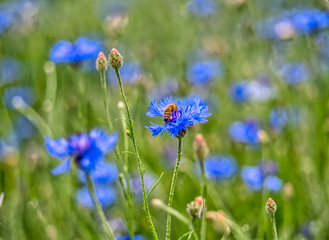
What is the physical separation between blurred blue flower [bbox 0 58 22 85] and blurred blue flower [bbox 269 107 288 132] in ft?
4.39

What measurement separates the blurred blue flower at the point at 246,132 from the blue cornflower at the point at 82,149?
28.0 inches

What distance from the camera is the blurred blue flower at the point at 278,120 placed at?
1.65 metres

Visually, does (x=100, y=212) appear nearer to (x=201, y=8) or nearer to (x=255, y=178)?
(x=255, y=178)

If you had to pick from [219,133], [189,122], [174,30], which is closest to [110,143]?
[189,122]

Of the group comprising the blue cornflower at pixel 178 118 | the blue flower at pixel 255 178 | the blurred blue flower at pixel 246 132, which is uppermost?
the blurred blue flower at pixel 246 132

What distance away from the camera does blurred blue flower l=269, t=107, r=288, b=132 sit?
165 centimetres

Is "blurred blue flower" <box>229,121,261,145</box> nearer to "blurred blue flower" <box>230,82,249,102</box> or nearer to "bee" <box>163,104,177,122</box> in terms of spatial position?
"blurred blue flower" <box>230,82,249,102</box>

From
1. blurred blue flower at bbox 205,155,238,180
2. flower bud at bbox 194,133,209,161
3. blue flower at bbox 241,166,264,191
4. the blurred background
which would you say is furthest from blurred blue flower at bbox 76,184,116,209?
flower bud at bbox 194,133,209,161

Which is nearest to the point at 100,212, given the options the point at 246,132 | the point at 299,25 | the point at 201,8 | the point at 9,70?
the point at 246,132

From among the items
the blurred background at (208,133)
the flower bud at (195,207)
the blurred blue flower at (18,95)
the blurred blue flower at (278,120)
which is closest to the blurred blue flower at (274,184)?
the blurred background at (208,133)

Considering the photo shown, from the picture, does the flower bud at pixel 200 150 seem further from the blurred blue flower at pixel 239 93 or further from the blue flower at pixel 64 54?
the blurred blue flower at pixel 239 93

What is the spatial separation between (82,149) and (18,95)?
1.27 meters

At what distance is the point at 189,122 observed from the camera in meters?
0.76

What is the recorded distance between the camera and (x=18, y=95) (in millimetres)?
2201
